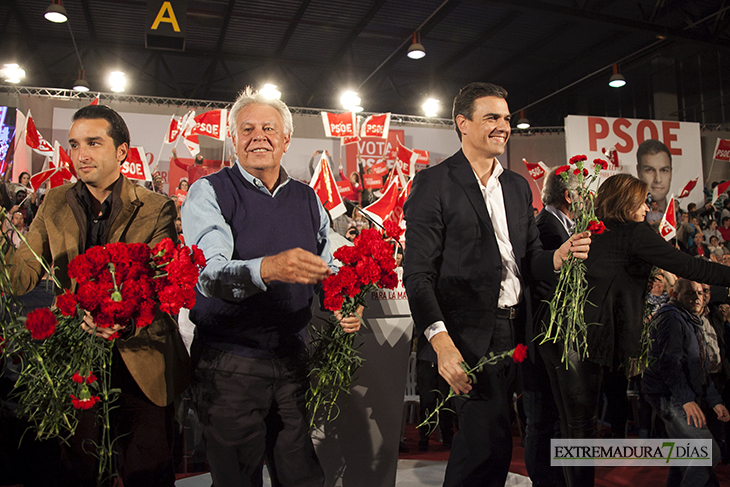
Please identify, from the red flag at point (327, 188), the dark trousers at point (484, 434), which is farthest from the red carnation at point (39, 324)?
the red flag at point (327, 188)

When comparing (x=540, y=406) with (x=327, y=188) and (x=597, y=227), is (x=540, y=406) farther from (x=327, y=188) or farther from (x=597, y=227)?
(x=327, y=188)

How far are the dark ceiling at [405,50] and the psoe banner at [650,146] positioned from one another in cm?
176

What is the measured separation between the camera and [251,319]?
1.73 metres

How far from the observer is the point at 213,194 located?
175 cm

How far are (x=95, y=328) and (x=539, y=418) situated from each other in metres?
2.03

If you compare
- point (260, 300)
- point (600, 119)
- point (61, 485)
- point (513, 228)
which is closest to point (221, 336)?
point (260, 300)

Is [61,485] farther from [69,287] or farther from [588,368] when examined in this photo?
[588,368]

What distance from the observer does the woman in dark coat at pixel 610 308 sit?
2240 mm

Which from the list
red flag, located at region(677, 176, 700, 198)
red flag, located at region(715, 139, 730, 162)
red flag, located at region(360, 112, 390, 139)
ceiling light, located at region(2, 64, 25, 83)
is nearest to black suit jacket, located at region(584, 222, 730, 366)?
red flag, located at region(360, 112, 390, 139)

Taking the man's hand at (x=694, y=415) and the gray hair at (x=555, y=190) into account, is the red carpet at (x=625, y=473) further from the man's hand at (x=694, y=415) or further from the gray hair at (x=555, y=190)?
the gray hair at (x=555, y=190)

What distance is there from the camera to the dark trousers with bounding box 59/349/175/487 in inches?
65.7

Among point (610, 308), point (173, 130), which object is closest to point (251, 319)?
point (610, 308)

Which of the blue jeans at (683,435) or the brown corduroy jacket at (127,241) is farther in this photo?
the blue jeans at (683,435)

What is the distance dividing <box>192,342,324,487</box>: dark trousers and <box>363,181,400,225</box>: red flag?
Answer: 14.3 feet
